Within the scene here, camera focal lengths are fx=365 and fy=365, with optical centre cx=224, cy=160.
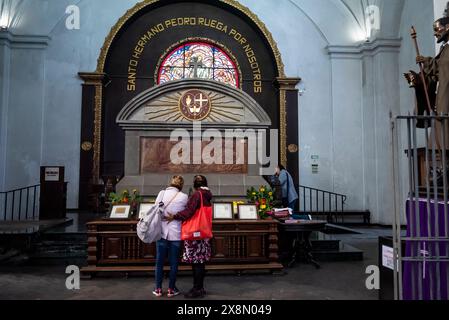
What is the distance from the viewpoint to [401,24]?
36.9ft

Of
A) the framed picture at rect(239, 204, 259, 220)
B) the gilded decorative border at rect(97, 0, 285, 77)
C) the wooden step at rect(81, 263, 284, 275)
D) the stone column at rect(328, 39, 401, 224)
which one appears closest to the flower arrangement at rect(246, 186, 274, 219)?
the framed picture at rect(239, 204, 259, 220)

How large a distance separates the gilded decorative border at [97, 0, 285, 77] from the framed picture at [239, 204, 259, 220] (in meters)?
7.28

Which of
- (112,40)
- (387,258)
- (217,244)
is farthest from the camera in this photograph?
(112,40)

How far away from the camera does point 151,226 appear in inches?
170

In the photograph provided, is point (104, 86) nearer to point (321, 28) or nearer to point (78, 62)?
point (78, 62)

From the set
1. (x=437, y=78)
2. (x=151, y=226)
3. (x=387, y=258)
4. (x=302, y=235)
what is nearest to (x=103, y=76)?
(x=302, y=235)

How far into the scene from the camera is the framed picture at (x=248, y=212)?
5719mm

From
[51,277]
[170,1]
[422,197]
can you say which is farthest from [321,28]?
[51,277]

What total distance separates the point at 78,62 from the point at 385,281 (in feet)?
36.0

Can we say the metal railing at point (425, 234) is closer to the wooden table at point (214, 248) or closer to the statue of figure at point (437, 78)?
the statue of figure at point (437, 78)

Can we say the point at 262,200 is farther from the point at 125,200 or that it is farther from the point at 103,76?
the point at 103,76

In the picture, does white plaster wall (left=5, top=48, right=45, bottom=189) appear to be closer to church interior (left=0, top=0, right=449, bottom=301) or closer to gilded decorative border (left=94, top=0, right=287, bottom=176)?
church interior (left=0, top=0, right=449, bottom=301)

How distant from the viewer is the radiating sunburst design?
7484 millimetres

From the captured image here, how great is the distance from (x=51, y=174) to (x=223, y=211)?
18.6 feet
